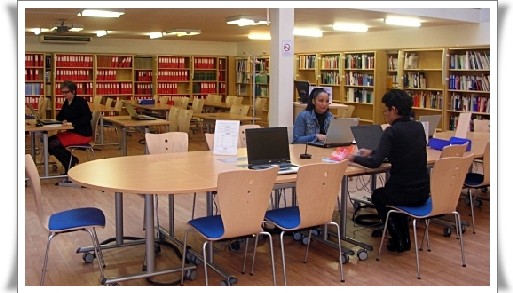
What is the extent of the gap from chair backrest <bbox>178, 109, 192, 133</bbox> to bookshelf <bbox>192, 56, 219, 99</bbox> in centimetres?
576

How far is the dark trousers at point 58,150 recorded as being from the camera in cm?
773

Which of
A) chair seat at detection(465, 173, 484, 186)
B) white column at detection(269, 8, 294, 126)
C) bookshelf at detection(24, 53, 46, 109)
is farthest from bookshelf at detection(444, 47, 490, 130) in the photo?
bookshelf at detection(24, 53, 46, 109)

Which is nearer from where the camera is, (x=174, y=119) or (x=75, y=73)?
(x=174, y=119)

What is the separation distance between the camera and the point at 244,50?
15773 mm

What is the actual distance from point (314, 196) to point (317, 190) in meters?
0.04

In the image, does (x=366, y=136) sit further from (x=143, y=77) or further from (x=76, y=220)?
(x=143, y=77)

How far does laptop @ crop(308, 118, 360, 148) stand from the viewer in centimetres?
572

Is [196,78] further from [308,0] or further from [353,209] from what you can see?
[308,0]

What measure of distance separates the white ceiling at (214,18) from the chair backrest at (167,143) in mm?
2510

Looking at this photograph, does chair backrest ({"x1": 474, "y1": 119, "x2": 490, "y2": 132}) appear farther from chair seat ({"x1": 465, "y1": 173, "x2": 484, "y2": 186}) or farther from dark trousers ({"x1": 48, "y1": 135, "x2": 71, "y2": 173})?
dark trousers ({"x1": 48, "y1": 135, "x2": 71, "y2": 173})

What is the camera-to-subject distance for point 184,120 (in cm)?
965

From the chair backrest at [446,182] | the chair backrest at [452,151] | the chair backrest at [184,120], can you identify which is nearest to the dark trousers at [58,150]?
the chair backrest at [184,120]

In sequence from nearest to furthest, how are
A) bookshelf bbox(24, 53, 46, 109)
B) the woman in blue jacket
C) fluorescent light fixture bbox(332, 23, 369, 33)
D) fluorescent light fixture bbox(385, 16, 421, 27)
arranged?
the woman in blue jacket, fluorescent light fixture bbox(385, 16, 421, 27), fluorescent light fixture bbox(332, 23, 369, 33), bookshelf bbox(24, 53, 46, 109)

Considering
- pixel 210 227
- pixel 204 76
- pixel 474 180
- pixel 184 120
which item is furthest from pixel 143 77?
pixel 210 227
